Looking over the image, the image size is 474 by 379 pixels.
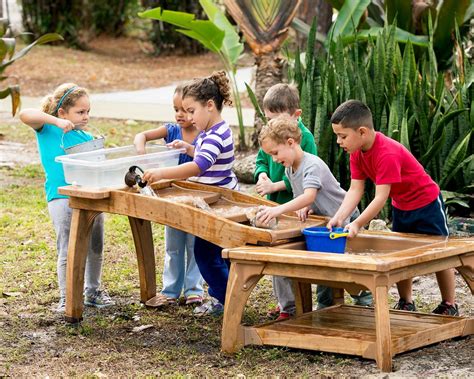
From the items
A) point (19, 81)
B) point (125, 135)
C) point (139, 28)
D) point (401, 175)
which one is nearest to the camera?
point (401, 175)

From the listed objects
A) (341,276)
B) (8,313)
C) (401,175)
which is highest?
(401,175)

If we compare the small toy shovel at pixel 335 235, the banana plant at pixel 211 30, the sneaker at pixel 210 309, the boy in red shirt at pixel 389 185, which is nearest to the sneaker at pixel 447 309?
the boy in red shirt at pixel 389 185

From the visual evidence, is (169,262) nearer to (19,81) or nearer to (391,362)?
(391,362)

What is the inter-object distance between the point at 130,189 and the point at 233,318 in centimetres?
103

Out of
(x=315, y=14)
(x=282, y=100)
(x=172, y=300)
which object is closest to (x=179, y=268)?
(x=172, y=300)

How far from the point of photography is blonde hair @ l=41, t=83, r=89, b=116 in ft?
19.6

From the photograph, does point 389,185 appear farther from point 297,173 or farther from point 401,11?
point 401,11

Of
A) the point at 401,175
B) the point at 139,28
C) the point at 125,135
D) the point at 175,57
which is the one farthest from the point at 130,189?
the point at 139,28

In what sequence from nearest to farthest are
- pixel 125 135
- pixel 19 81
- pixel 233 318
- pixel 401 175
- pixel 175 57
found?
pixel 233 318 < pixel 401 175 < pixel 125 135 < pixel 19 81 < pixel 175 57

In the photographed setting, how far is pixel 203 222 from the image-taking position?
517 cm

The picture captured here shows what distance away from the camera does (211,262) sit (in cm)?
580

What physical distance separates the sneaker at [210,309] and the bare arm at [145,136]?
3.19 ft

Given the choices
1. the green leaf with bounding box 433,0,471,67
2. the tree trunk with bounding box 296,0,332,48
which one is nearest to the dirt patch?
the tree trunk with bounding box 296,0,332,48

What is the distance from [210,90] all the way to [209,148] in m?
0.35
